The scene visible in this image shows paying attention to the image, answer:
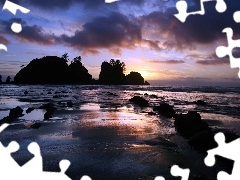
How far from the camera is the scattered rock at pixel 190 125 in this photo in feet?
36.0

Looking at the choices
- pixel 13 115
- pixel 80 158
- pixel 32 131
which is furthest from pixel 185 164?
pixel 13 115

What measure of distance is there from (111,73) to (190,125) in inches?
5953

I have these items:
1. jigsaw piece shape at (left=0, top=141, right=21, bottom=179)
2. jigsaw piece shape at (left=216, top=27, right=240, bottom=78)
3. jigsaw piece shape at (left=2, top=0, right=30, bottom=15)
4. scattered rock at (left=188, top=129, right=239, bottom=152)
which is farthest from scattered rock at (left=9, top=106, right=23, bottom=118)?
jigsaw piece shape at (left=216, top=27, right=240, bottom=78)

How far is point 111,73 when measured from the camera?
16200cm

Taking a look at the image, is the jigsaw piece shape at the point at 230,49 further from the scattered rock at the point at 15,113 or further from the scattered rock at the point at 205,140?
the scattered rock at the point at 15,113

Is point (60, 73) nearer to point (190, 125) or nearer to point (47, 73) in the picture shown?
point (47, 73)

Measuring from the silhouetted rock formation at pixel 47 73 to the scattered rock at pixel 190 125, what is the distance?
445 feet

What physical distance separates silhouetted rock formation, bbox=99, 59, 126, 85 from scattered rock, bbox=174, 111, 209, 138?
150 metres

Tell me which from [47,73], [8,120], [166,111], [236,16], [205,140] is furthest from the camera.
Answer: [47,73]

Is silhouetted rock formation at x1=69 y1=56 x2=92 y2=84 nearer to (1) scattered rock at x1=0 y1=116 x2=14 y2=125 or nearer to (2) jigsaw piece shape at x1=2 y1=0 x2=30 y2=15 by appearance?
(1) scattered rock at x1=0 y1=116 x2=14 y2=125

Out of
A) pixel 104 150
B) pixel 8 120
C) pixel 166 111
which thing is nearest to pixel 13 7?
pixel 104 150

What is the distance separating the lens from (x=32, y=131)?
410 inches

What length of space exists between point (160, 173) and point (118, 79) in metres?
159

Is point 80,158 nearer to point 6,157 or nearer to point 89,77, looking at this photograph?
point 6,157
